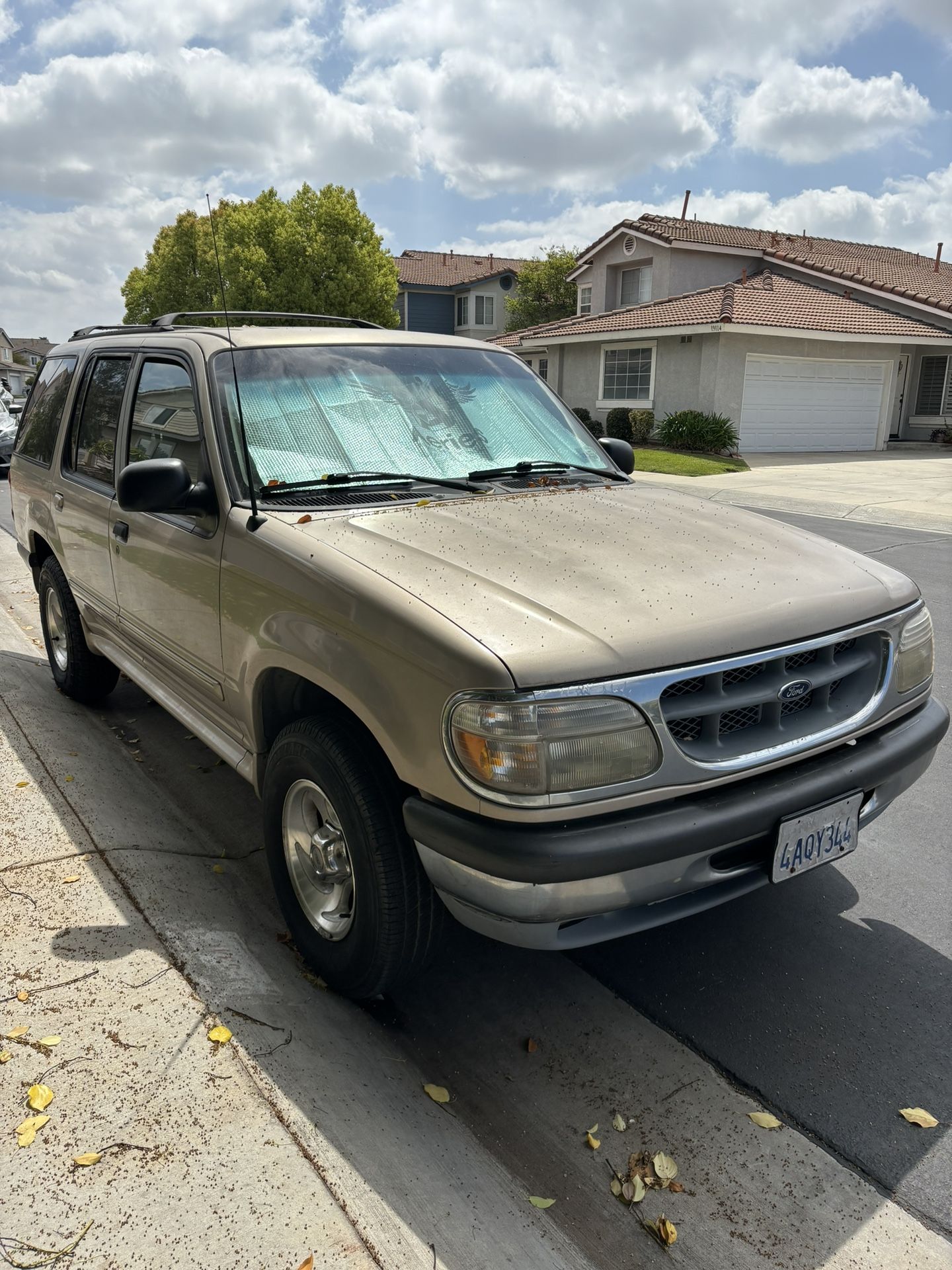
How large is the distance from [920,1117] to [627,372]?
2573cm

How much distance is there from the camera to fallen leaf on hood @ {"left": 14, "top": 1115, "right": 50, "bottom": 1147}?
2.26 metres

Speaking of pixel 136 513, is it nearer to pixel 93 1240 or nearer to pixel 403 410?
pixel 403 410

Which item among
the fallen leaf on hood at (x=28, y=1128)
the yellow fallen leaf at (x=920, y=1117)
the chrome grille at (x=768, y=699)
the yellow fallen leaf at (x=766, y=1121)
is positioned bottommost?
the yellow fallen leaf at (x=766, y=1121)

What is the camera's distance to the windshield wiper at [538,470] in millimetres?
3578

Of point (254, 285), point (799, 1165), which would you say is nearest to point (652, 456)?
point (254, 285)

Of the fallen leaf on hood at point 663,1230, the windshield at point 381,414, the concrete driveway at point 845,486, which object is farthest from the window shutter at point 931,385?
the fallen leaf on hood at point 663,1230

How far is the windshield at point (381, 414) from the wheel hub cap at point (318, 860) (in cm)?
108

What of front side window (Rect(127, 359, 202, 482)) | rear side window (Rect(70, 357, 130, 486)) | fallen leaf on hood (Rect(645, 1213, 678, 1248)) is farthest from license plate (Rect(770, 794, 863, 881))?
rear side window (Rect(70, 357, 130, 486))

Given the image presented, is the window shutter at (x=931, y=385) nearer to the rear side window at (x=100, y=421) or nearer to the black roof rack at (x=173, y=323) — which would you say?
the black roof rack at (x=173, y=323)

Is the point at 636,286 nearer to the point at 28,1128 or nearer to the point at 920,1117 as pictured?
the point at 920,1117

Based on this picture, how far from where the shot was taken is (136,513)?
398 centimetres

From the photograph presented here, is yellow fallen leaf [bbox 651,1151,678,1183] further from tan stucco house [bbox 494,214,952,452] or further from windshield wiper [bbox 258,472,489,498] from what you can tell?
tan stucco house [bbox 494,214,952,452]

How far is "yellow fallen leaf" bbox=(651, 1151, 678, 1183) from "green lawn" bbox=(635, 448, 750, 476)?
688 inches

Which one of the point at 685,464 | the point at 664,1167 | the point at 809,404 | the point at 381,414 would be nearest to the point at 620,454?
the point at 381,414
